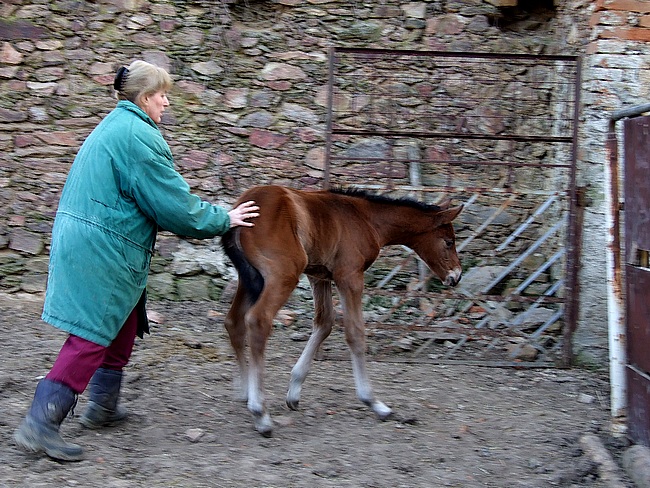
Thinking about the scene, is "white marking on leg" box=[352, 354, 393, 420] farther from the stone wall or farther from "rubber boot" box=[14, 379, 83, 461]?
the stone wall

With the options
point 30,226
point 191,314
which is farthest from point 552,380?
point 30,226

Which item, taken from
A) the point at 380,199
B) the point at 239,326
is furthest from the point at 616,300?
the point at 239,326

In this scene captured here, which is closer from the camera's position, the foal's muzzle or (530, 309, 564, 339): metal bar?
the foal's muzzle

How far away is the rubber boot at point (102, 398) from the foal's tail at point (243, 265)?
2.92 feet

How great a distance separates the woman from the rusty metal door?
7.58 feet

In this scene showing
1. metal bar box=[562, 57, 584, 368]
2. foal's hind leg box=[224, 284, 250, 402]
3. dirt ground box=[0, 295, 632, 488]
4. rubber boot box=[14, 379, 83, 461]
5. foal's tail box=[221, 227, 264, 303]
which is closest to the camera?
rubber boot box=[14, 379, 83, 461]

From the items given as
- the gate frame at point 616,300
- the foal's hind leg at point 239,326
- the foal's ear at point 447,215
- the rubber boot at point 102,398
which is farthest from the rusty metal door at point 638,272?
the rubber boot at point 102,398

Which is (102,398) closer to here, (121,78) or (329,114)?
(121,78)

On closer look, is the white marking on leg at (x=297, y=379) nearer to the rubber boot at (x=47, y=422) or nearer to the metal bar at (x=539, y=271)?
the rubber boot at (x=47, y=422)

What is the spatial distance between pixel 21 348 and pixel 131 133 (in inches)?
115

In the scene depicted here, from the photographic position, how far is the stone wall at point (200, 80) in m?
7.51

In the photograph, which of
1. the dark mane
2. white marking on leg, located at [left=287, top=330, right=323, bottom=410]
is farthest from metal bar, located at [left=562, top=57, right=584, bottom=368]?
white marking on leg, located at [left=287, top=330, right=323, bottom=410]

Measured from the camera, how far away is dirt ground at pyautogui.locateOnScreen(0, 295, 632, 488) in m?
3.73

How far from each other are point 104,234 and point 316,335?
1.75 metres
